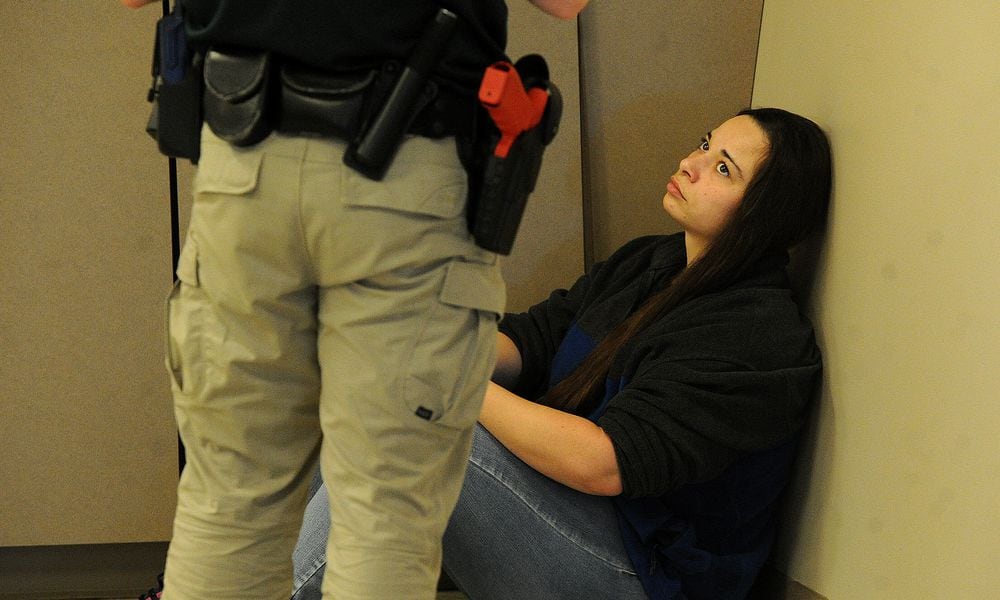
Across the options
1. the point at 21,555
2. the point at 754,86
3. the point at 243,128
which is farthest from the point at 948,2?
the point at 21,555

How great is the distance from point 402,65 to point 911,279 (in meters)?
0.78

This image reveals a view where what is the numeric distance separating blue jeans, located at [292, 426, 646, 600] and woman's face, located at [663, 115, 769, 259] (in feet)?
1.57

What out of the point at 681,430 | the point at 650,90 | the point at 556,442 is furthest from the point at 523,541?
the point at 650,90

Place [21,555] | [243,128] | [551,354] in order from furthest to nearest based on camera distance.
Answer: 1. [21,555]
2. [551,354]
3. [243,128]

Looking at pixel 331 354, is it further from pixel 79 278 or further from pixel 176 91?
pixel 79 278

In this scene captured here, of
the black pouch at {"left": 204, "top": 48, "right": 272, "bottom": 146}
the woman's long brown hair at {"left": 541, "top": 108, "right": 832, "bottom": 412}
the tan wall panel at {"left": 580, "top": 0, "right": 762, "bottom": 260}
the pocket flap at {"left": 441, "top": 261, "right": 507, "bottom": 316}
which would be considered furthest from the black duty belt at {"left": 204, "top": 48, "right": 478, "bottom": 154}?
the tan wall panel at {"left": 580, "top": 0, "right": 762, "bottom": 260}

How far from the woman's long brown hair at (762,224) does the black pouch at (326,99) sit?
81cm

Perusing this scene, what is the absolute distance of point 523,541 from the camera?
1.35 m

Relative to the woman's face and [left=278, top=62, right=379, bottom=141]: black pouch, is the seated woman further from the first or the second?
[left=278, top=62, right=379, bottom=141]: black pouch

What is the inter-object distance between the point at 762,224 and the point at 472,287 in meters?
0.78

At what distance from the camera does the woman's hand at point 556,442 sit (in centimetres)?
130

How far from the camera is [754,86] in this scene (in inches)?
72.1

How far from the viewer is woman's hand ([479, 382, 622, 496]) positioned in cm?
130

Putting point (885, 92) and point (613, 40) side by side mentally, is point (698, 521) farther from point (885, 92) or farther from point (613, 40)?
point (613, 40)
